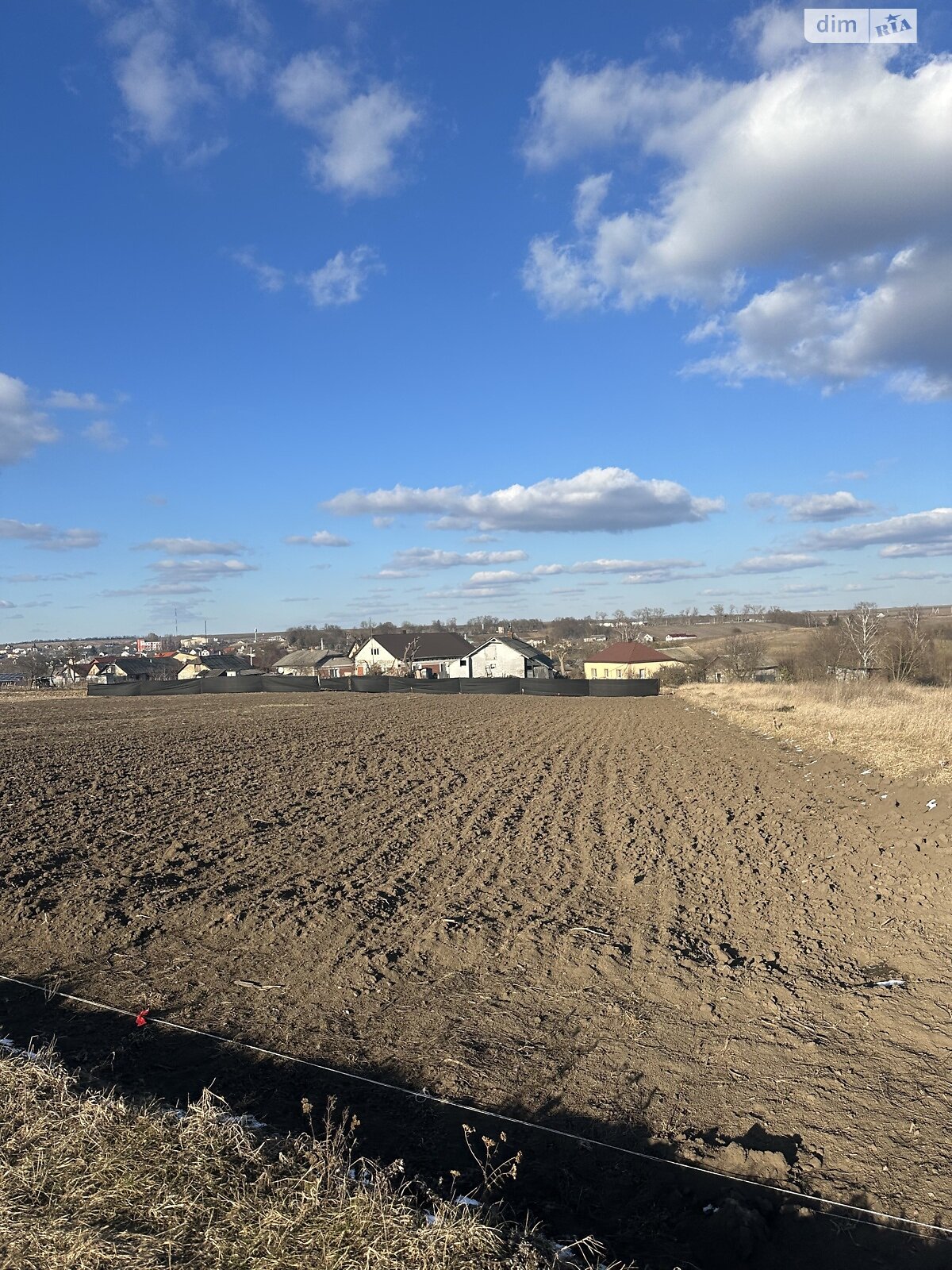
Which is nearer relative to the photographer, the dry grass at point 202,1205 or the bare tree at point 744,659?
the dry grass at point 202,1205

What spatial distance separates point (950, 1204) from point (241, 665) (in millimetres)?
96559

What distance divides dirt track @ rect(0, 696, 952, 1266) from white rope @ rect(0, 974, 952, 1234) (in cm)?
9

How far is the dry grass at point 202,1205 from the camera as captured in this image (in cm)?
242

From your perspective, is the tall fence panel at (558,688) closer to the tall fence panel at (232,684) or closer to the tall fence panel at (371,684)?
the tall fence panel at (371,684)

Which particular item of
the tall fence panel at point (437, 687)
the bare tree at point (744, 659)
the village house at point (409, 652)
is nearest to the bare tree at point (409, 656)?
the village house at point (409, 652)

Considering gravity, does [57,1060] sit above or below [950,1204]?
above

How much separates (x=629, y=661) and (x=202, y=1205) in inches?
2331

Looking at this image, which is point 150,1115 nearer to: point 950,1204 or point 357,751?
point 950,1204

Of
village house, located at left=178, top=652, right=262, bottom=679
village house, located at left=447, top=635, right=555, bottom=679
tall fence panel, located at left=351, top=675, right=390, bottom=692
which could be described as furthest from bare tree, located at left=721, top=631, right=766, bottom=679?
village house, located at left=178, top=652, right=262, bottom=679

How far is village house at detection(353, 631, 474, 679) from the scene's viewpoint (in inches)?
3000

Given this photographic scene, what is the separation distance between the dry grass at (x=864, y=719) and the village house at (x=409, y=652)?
40.5 meters

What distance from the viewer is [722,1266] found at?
3.08 meters

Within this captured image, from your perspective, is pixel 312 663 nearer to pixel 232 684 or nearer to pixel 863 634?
pixel 232 684

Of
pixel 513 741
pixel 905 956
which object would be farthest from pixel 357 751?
pixel 905 956
